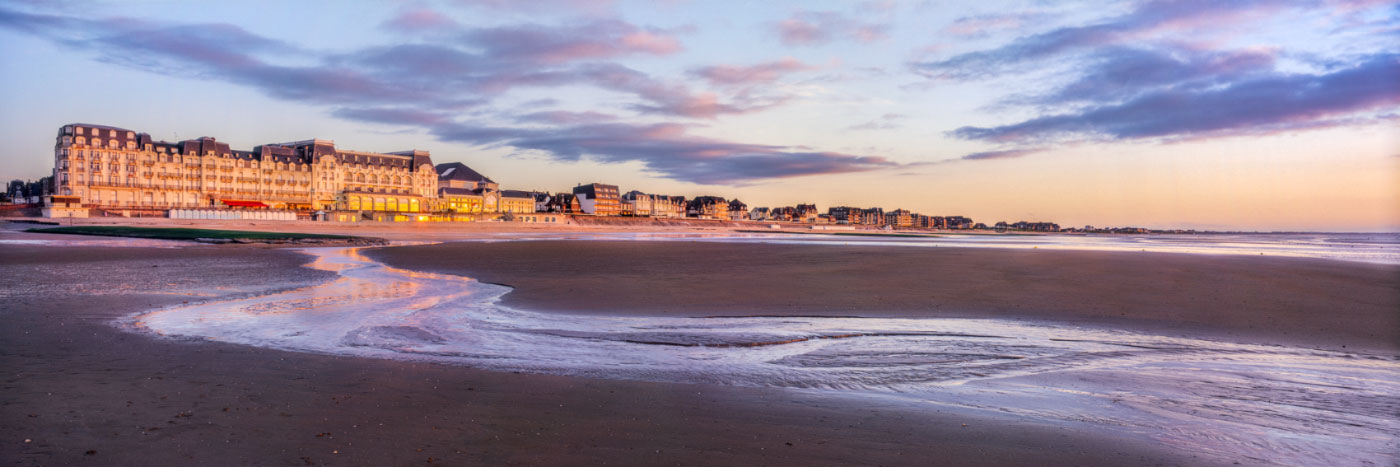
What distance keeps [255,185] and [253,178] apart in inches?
47.1

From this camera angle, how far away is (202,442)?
15.0 ft

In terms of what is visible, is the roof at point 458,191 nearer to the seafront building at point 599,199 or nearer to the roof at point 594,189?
the seafront building at point 599,199

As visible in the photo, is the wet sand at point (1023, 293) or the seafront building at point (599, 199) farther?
the seafront building at point (599, 199)

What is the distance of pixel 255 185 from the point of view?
108 metres

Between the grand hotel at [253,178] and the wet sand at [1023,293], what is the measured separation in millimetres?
92418

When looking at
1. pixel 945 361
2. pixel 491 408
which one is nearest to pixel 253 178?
pixel 491 408

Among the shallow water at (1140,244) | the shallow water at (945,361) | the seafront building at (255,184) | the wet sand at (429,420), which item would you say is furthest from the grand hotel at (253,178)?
the wet sand at (429,420)

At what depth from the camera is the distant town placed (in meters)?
88.5

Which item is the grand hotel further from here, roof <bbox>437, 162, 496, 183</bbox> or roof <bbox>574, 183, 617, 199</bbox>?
roof <bbox>574, 183, 617, 199</bbox>

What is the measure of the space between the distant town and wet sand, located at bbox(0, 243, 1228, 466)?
300 ft

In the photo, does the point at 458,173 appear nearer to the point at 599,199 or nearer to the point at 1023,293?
the point at 599,199

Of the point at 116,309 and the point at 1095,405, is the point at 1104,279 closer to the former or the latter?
the point at 1095,405

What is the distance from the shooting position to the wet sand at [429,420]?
4453 mm

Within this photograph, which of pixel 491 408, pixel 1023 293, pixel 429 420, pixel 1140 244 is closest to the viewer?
pixel 429 420
